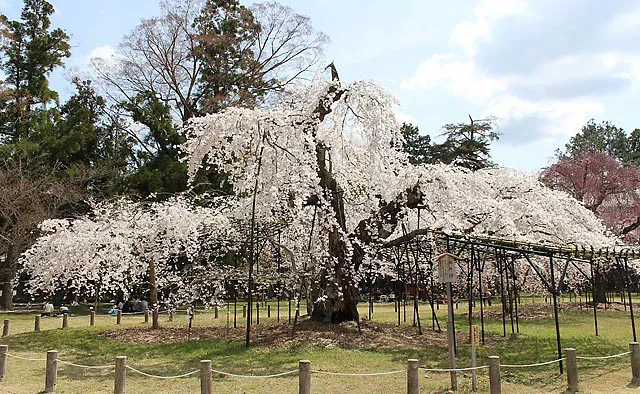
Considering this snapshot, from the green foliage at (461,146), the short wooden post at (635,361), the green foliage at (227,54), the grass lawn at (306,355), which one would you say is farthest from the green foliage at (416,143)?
the short wooden post at (635,361)

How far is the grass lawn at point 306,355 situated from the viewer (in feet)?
27.2

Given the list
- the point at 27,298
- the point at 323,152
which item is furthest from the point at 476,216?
the point at 27,298

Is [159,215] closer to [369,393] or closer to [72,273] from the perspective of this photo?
[72,273]

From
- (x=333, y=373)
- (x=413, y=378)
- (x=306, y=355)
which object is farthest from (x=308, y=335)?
(x=413, y=378)

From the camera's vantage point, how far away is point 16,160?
24594 millimetres

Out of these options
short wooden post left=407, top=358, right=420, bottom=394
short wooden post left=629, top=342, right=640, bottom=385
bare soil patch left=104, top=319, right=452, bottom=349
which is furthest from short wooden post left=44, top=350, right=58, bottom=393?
short wooden post left=629, top=342, right=640, bottom=385

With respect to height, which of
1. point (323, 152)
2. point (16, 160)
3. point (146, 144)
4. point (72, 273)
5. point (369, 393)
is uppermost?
point (146, 144)

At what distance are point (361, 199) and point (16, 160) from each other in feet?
→ 59.7

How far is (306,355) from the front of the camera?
35.7 ft

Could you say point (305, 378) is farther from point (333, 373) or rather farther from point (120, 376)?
point (120, 376)

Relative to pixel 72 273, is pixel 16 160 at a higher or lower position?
higher

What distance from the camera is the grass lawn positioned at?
8.28 metres

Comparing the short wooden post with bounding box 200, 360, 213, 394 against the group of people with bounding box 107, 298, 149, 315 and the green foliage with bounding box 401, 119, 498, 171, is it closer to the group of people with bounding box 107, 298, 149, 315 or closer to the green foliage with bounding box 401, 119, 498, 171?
the group of people with bounding box 107, 298, 149, 315

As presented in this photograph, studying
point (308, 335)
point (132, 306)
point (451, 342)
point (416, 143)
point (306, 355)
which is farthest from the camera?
point (416, 143)
